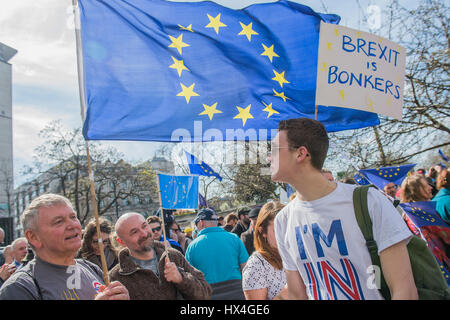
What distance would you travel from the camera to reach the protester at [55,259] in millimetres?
2246

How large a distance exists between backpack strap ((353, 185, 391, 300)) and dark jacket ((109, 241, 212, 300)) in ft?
5.77

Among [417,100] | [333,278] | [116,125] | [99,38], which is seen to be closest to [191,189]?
[116,125]

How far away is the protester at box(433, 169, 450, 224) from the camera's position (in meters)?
4.22

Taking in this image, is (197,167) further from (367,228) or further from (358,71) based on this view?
(367,228)

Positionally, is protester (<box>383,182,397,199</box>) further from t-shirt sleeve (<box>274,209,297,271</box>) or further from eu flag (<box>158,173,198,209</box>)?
t-shirt sleeve (<box>274,209,297,271</box>)

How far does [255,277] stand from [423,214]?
2301 millimetres

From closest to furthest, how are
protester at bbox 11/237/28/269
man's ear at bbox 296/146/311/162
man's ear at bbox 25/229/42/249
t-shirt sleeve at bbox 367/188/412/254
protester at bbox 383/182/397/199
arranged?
t-shirt sleeve at bbox 367/188/412/254 → man's ear at bbox 296/146/311/162 → man's ear at bbox 25/229/42/249 → protester at bbox 11/237/28/269 → protester at bbox 383/182/397/199

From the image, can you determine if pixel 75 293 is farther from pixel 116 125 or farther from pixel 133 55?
pixel 133 55

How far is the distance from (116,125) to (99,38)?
864 mm

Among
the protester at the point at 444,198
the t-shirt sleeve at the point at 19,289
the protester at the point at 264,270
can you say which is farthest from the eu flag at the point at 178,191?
the protester at the point at 444,198

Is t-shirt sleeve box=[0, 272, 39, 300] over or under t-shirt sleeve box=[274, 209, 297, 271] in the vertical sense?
under

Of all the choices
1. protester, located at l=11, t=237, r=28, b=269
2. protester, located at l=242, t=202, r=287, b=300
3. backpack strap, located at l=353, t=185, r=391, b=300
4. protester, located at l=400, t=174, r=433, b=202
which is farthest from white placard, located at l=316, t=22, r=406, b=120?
protester, located at l=11, t=237, r=28, b=269

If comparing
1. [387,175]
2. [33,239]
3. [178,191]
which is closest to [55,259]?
[33,239]

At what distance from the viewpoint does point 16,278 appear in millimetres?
2201
